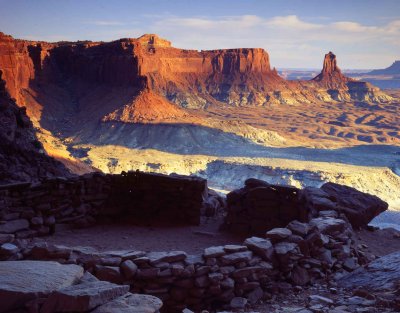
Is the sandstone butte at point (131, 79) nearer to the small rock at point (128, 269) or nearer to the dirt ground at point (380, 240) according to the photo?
the dirt ground at point (380, 240)

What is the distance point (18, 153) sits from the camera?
16594 millimetres

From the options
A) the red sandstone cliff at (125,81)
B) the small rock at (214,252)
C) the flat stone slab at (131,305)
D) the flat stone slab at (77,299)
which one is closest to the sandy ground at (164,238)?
the small rock at (214,252)

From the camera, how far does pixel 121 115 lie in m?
72.3

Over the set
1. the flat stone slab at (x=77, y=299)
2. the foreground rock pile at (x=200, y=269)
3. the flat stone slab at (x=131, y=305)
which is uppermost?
the flat stone slab at (x=77, y=299)

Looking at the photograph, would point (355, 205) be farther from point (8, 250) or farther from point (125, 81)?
point (125, 81)

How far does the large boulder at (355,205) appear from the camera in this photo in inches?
491

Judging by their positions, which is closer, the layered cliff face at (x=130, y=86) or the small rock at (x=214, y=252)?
the small rock at (x=214, y=252)

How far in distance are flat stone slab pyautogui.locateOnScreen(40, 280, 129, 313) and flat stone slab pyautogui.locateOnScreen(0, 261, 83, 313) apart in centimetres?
29

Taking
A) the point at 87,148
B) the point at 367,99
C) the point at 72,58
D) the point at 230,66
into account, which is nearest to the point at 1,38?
the point at 72,58

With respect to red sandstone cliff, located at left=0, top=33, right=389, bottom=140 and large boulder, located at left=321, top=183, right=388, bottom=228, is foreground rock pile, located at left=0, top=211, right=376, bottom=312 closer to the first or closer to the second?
large boulder, located at left=321, top=183, right=388, bottom=228

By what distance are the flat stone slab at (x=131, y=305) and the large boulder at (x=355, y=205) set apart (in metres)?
7.87

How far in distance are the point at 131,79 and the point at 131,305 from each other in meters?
77.4

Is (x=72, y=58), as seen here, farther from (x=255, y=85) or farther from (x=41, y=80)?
(x=255, y=85)

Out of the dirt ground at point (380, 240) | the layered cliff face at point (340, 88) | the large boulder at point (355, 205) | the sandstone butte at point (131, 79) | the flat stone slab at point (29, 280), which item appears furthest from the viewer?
the layered cliff face at point (340, 88)
